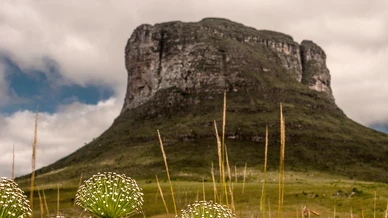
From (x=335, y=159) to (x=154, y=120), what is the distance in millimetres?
75833

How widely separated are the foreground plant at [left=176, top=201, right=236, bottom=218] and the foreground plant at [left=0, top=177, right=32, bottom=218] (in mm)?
1555

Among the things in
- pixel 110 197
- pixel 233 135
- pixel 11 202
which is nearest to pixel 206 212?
pixel 110 197

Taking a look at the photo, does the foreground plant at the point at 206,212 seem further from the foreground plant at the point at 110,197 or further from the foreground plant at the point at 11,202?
the foreground plant at the point at 11,202

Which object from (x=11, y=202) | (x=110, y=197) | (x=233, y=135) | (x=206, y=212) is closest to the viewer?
(x=11, y=202)

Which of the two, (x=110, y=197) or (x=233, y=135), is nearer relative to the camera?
(x=110, y=197)

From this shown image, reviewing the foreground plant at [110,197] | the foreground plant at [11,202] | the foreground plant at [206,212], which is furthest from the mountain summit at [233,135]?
the foreground plant at [11,202]

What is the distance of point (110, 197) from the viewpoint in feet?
17.5

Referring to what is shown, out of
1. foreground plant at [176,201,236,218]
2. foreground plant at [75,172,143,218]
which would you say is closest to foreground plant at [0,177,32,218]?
foreground plant at [75,172,143,218]

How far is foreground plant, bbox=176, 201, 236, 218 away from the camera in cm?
465

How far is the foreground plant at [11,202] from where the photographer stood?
4.28 m

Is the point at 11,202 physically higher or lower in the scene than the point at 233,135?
lower

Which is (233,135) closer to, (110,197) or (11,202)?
(110,197)

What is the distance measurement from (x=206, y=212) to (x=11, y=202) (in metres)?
1.97

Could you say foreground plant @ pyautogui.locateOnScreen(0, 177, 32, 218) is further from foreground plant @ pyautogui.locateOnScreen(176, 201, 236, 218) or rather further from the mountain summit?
the mountain summit
